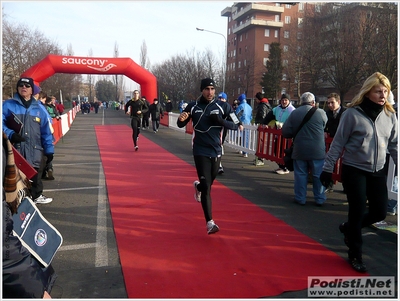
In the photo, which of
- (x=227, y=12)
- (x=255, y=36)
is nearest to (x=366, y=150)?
(x=255, y=36)

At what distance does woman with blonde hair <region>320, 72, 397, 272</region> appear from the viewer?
11.9ft

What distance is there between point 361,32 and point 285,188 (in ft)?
96.8

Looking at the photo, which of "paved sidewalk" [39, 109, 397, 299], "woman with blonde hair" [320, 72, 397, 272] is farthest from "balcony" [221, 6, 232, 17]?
"woman with blonde hair" [320, 72, 397, 272]

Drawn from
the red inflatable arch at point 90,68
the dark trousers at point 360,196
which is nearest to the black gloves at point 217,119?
the dark trousers at point 360,196

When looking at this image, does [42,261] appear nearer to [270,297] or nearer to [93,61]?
[270,297]

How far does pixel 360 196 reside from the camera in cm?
365

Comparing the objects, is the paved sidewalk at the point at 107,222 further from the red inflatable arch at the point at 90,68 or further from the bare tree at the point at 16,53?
the bare tree at the point at 16,53

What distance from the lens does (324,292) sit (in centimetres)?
325

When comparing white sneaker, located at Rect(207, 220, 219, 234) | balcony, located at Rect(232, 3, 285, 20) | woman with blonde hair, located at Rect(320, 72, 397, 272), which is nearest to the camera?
woman with blonde hair, located at Rect(320, 72, 397, 272)

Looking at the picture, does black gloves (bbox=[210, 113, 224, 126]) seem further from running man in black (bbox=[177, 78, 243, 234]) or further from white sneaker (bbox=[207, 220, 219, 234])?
white sneaker (bbox=[207, 220, 219, 234])

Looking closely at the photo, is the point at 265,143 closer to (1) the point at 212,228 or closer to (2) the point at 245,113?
(2) the point at 245,113

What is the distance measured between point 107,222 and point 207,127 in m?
1.97

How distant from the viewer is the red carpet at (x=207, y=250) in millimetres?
3348

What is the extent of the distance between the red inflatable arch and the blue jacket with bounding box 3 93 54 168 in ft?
63.6
